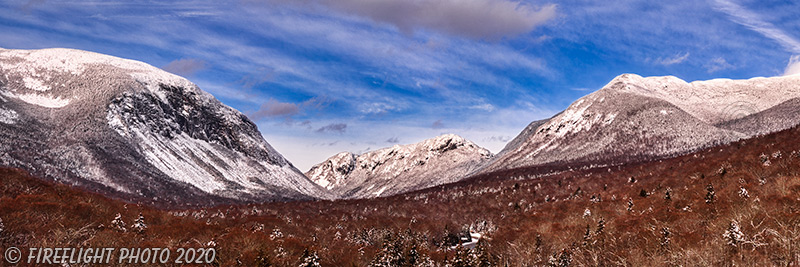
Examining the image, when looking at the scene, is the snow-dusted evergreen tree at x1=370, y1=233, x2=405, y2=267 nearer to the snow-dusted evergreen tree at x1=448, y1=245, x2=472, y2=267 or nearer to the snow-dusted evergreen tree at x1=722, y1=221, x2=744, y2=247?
the snow-dusted evergreen tree at x1=448, y1=245, x2=472, y2=267

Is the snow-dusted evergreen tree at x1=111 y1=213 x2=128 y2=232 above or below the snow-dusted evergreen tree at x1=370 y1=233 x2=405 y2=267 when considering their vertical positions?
above

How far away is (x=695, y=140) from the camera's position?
169000mm

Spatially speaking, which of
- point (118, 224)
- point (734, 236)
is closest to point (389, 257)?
point (118, 224)

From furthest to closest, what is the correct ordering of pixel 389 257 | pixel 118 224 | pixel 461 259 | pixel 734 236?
1. pixel 389 257
2. pixel 118 224
3. pixel 461 259
4. pixel 734 236

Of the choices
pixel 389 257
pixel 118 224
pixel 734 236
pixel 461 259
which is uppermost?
pixel 734 236

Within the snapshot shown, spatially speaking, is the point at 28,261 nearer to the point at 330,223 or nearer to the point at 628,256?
the point at 628,256

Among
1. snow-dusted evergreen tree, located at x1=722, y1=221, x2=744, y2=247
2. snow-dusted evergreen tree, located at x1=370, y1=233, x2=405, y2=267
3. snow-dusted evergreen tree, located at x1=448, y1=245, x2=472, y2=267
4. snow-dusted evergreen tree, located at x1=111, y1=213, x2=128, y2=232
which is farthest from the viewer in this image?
snow-dusted evergreen tree, located at x1=370, y1=233, x2=405, y2=267

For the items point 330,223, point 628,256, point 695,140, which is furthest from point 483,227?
point 695,140

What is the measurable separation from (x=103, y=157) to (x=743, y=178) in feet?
719

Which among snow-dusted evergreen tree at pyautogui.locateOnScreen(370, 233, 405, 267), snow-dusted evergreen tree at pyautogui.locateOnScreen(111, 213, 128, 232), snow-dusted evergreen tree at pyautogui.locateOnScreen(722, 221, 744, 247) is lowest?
snow-dusted evergreen tree at pyautogui.locateOnScreen(370, 233, 405, 267)

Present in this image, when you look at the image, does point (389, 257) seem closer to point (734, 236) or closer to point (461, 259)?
point (461, 259)

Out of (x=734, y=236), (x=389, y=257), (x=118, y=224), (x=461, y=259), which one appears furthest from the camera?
(x=389, y=257)

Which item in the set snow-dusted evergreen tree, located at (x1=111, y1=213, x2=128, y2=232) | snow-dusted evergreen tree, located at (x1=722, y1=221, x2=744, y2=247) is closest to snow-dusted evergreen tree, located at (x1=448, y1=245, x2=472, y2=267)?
snow-dusted evergreen tree, located at (x1=722, y1=221, x2=744, y2=247)

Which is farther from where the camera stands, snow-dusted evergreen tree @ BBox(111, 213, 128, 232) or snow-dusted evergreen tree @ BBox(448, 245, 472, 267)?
snow-dusted evergreen tree @ BBox(111, 213, 128, 232)
